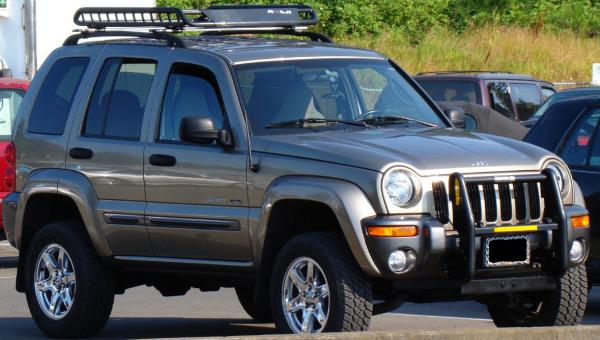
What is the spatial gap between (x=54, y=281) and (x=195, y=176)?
68.2 inches

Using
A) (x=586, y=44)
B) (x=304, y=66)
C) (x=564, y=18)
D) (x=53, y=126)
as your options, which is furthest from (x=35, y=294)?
(x=564, y=18)

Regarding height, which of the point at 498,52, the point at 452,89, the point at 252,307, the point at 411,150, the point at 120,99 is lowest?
the point at 498,52

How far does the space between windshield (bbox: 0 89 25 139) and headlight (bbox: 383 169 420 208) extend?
323 inches

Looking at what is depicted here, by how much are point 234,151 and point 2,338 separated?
2.40 m

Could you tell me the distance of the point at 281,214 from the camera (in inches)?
344

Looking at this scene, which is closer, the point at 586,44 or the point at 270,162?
the point at 270,162

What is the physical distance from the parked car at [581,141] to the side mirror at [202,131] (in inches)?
126

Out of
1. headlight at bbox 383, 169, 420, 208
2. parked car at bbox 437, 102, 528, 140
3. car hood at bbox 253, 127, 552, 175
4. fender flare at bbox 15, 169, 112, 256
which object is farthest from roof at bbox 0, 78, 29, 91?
headlight at bbox 383, 169, 420, 208

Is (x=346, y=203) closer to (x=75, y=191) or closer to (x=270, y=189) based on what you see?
(x=270, y=189)

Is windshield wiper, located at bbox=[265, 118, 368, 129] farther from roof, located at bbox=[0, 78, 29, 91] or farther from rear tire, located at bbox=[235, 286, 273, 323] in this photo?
roof, located at bbox=[0, 78, 29, 91]

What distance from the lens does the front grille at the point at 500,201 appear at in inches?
325

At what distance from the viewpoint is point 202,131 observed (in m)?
8.93

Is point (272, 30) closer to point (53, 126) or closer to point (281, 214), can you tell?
point (53, 126)

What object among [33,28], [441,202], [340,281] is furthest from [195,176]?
[33,28]
